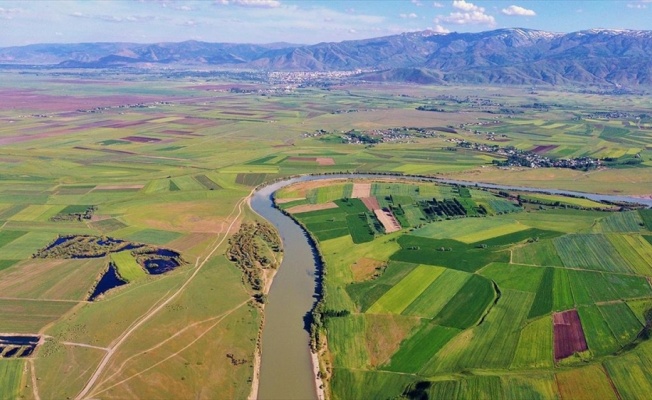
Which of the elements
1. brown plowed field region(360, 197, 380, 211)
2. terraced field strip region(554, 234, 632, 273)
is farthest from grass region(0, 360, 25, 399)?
terraced field strip region(554, 234, 632, 273)

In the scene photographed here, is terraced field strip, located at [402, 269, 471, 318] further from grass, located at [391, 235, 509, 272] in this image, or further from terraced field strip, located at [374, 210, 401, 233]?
terraced field strip, located at [374, 210, 401, 233]

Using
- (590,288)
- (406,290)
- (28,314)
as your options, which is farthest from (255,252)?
(590,288)

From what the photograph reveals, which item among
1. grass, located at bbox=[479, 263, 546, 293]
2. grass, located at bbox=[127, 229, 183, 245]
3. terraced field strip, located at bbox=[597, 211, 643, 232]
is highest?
terraced field strip, located at bbox=[597, 211, 643, 232]

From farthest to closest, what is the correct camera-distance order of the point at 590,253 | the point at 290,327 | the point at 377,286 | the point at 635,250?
the point at 635,250, the point at 590,253, the point at 377,286, the point at 290,327

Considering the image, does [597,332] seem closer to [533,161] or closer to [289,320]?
[289,320]

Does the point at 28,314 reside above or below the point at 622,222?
below

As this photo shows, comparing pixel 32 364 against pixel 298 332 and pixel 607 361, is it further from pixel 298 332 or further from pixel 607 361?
pixel 607 361
